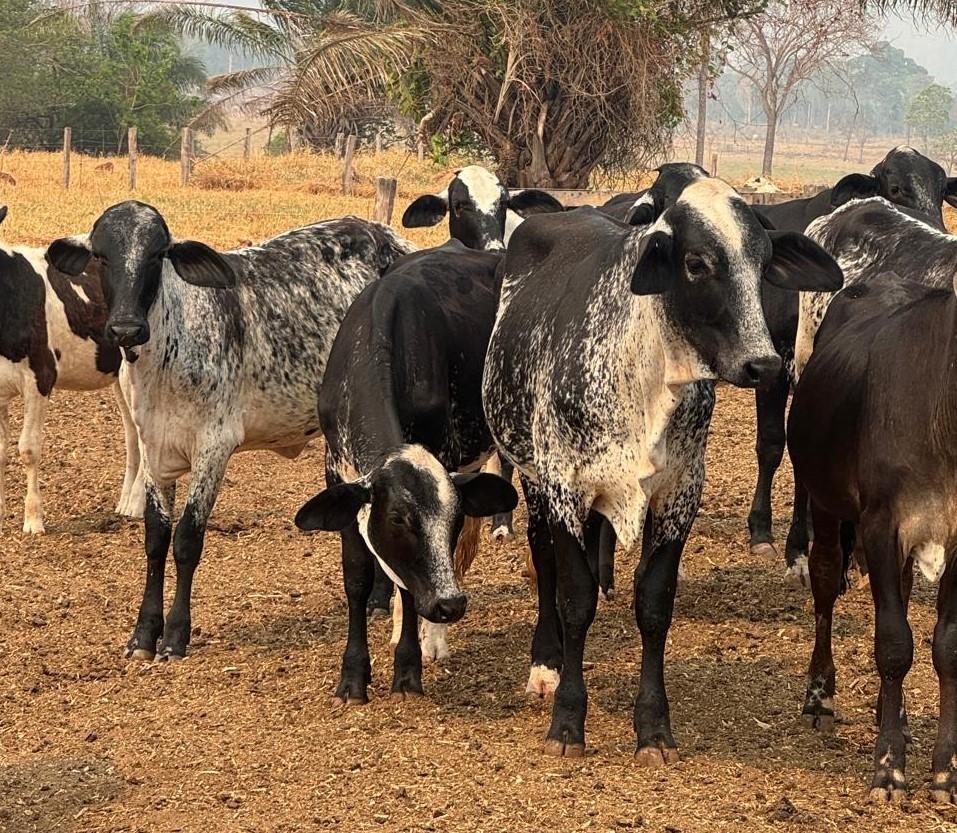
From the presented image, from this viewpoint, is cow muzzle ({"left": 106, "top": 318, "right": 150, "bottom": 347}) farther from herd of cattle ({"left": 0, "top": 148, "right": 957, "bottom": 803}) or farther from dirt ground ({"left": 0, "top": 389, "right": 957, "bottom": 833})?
dirt ground ({"left": 0, "top": 389, "right": 957, "bottom": 833})

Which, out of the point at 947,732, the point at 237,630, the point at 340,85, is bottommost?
the point at 237,630

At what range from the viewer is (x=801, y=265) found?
18.2 feet

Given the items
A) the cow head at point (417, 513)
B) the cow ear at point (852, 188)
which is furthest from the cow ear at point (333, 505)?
the cow ear at point (852, 188)

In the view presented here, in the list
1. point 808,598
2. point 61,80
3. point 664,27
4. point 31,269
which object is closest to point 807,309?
point 808,598

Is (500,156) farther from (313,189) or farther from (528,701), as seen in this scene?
(528,701)

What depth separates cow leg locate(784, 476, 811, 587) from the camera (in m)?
8.17

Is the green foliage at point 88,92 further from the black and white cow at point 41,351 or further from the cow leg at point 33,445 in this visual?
the cow leg at point 33,445

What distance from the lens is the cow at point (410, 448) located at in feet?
19.2

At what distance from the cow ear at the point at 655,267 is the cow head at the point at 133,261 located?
2.68 m

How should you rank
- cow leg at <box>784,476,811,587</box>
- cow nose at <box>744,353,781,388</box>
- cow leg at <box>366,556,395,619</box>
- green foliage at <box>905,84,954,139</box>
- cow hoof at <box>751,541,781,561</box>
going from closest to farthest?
cow nose at <box>744,353,781,388</box> < cow leg at <box>366,556,395,619</box> < cow leg at <box>784,476,811,587</box> < cow hoof at <box>751,541,781,561</box> < green foliage at <box>905,84,954,139</box>

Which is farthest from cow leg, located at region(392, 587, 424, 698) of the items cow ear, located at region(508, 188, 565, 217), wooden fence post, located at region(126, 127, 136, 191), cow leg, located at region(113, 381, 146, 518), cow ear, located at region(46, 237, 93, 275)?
wooden fence post, located at region(126, 127, 136, 191)

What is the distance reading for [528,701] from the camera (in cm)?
641

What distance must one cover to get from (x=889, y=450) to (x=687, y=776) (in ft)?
4.37

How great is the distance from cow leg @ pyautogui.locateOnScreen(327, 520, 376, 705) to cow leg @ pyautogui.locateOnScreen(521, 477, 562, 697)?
0.69m
